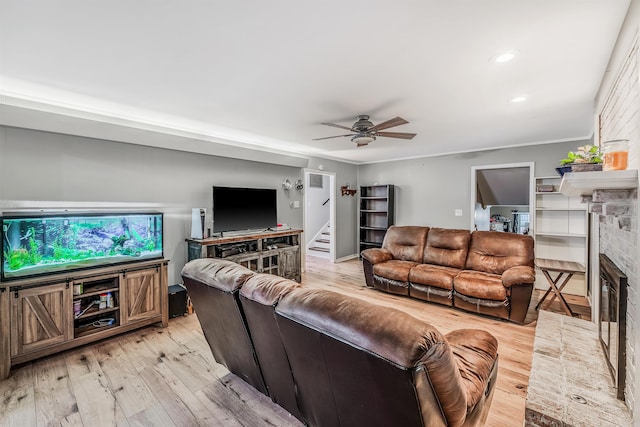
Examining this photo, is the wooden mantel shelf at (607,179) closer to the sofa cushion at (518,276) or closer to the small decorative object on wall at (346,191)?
the sofa cushion at (518,276)

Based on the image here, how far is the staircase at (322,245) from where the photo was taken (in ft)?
23.2

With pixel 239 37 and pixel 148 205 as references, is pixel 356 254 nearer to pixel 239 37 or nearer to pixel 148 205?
pixel 148 205

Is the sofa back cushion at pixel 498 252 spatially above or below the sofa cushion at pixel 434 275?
above

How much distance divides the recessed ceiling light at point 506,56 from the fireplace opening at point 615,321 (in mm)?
1503

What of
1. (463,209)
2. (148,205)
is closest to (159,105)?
(148,205)

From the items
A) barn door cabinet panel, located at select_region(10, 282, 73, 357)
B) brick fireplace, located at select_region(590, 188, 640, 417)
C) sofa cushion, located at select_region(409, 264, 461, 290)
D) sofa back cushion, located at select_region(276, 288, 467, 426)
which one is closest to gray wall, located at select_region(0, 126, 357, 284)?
barn door cabinet panel, located at select_region(10, 282, 73, 357)

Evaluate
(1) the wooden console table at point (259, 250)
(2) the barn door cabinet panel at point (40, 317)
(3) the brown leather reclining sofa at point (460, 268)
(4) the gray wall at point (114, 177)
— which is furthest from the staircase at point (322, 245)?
(2) the barn door cabinet panel at point (40, 317)

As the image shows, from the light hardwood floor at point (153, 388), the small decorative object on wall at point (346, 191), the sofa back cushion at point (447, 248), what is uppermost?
the small decorative object on wall at point (346, 191)

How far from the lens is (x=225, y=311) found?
1.84 m

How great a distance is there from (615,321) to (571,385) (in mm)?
499

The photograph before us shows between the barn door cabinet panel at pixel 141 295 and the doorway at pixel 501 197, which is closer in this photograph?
the barn door cabinet panel at pixel 141 295

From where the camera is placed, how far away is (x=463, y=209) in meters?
5.64

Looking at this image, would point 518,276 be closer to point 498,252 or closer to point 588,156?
point 498,252

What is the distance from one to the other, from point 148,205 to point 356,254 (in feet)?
15.7
